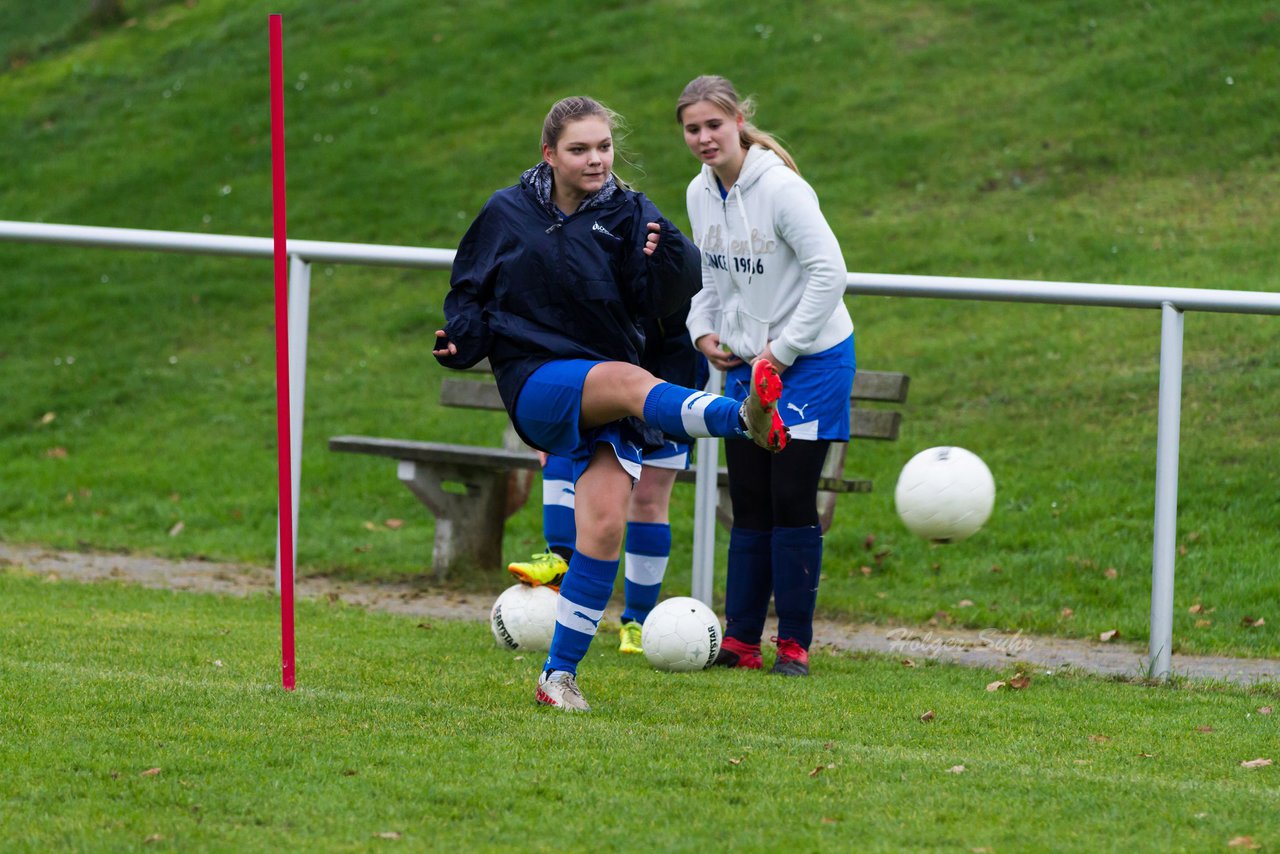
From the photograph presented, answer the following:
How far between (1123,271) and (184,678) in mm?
8806

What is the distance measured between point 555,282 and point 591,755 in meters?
1.52

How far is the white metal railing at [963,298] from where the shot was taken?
6.16 m

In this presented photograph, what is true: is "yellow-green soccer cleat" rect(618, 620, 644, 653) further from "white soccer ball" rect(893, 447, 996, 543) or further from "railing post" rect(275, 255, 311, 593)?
"railing post" rect(275, 255, 311, 593)

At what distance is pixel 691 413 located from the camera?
470cm

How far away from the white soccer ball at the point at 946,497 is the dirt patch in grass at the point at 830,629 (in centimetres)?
93

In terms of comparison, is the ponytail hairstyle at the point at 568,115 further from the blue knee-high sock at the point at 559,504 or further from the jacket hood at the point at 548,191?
the blue knee-high sock at the point at 559,504

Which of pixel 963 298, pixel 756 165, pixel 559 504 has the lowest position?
pixel 559 504

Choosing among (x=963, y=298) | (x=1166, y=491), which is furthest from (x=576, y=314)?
(x=1166, y=491)

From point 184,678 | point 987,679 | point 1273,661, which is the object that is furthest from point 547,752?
point 1273,661

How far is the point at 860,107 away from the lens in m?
16.4

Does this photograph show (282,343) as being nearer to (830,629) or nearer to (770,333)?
(770,333)

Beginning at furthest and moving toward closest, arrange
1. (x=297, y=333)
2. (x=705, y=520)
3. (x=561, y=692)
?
(x=297, y=333) → (x=705, y=520) → (x=561, y=692)

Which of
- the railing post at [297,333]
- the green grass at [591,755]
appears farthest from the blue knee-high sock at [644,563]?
the railing post at [297,333]

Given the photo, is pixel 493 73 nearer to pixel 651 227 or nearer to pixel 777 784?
pixel 651 227
